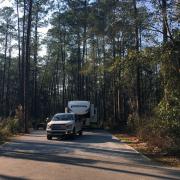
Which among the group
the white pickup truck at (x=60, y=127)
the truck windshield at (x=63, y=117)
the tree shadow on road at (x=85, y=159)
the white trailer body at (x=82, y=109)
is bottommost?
the tree shadow on road at (x=85, y=159)

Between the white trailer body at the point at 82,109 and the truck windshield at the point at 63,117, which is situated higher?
the white trailer body at the point at 82,109

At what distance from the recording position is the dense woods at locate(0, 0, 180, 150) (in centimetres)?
2153

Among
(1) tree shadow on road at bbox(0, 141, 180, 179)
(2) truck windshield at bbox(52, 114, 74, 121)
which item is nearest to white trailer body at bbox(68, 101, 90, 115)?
(2) truck windshield at bbox(52, 114, 74, 121)

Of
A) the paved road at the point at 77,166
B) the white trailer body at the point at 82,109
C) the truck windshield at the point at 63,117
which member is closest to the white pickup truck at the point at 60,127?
the truck windshield at the point at 63,117

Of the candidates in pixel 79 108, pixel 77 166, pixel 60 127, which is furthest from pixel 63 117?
pixel 77 166

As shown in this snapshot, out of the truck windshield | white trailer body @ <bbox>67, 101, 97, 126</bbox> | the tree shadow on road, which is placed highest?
white trailer body @ <bbox>67, 101, 97, 126</bbox>

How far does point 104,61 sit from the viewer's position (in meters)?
62.2

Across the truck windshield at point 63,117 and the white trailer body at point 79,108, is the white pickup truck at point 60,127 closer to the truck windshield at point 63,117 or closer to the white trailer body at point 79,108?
the truck windshield at point 63,117

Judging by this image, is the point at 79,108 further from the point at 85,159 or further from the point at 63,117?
the point at 85,159

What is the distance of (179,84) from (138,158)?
3799mm

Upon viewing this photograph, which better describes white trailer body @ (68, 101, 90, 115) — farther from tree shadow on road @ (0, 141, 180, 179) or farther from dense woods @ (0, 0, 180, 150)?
tree shadow on road @ (0, 141, 180, 179)

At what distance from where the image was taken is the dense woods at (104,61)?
21531 mm

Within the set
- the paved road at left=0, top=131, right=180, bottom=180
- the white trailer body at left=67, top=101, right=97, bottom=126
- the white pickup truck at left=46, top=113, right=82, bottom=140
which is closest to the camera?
the paved road at left=0, top=131, right=180, bottom=180

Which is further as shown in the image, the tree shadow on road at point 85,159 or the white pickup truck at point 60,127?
the white pickup truck at point 60,127
